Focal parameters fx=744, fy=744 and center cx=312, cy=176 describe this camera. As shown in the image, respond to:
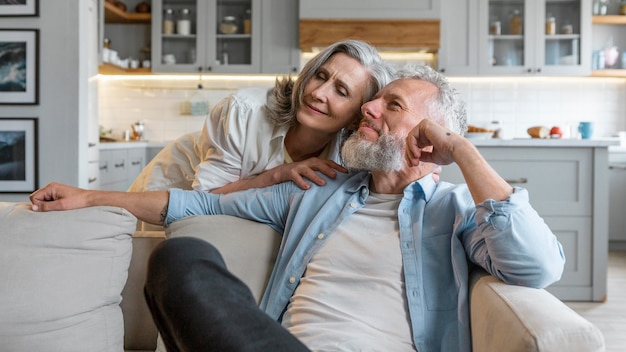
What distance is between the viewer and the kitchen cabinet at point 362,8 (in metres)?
6.27

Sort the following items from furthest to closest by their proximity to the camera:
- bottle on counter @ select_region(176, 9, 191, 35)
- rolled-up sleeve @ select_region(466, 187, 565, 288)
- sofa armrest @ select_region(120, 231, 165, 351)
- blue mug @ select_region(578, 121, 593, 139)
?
bottle on counter @ select_region(176, 9, 191, 35) → blue mug @ select_region(578, 121, 593, 139) → sofa armrest @ select_region(120, 231, 165, 351) → rolled-up sleeve @ select_region(466, 187, 565, 288)

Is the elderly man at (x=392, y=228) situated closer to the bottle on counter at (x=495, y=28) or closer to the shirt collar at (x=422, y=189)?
the shirt collar at (x=422, y=189)

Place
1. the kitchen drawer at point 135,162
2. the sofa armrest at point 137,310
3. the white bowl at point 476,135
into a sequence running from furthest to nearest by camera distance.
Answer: the kitchen drawer at point 135,162 → the white bowl at point 476,135 → the sofa armrest at point 137,310

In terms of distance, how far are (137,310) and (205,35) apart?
487cm

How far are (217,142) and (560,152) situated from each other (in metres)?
2.53

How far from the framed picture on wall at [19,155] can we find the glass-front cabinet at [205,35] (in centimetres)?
259

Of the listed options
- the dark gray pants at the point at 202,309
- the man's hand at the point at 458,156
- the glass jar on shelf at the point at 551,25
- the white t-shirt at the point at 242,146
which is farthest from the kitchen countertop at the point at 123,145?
the dark gray pants at the point at 202,309

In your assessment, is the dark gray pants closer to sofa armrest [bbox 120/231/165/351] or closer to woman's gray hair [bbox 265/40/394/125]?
sofa armrest [bbox 120/231/165/351]

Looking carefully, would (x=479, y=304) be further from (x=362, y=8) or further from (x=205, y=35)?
(x=205, y=35)

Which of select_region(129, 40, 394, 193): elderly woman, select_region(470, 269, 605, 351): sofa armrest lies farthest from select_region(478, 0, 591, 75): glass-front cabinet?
select_region(470, 269, 605, 351): sofa armrest

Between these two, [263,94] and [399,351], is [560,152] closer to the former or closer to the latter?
[263,94]

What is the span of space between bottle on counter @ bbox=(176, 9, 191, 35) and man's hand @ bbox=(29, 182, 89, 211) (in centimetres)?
481

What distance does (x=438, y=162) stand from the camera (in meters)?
1.81

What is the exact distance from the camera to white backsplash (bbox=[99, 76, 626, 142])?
682cm
